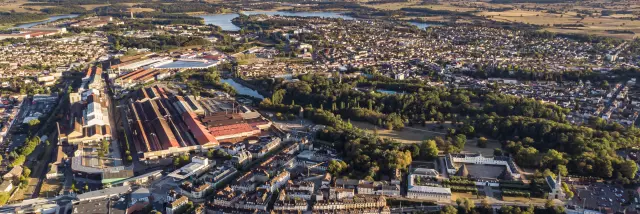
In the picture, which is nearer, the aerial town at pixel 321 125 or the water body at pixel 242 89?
the aerial town at pixel 321 125

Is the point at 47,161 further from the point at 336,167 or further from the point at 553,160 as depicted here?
the point at 553,160

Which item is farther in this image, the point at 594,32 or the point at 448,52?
the point at 594,32

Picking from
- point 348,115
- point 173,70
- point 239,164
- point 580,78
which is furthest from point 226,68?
point 580,78

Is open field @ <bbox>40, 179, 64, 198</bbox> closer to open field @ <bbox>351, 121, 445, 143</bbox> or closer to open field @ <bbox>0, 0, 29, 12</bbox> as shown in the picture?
open field @ <bbox>351, 121, 445, 143</bbox>

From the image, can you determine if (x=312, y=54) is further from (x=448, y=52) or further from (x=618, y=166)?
(x=618, y=166)

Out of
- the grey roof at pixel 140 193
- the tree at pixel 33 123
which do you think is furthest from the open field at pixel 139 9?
the grey roof at pixel 140 193

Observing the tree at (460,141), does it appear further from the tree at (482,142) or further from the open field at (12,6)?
the open field at (12,6)
